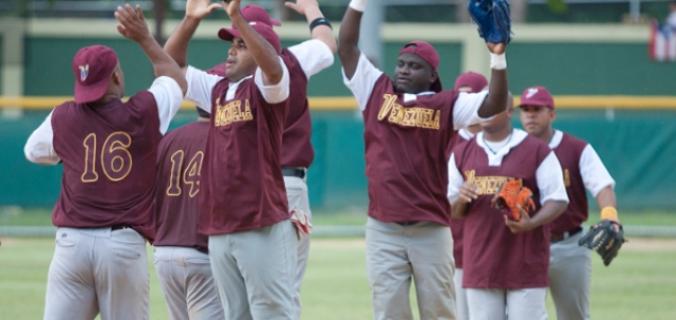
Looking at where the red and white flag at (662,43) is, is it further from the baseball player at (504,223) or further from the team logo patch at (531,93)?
the baseball player at (504,223)

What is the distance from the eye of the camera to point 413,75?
28.2 ft

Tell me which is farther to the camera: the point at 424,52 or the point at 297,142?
the point at 297,142

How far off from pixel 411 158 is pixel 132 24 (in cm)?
210

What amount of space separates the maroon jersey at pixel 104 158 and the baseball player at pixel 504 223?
2.23 m

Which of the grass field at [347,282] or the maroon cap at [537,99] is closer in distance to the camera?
the maroon cap at [537,99]

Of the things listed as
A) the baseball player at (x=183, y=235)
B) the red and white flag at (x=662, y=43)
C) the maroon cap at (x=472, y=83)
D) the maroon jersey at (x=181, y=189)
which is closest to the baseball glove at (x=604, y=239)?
the maroon cap at (x=472, y=83)


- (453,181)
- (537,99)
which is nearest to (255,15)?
(453,181)

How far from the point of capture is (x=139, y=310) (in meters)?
7.27

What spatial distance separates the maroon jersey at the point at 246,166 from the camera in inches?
277

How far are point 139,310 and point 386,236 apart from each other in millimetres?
1872

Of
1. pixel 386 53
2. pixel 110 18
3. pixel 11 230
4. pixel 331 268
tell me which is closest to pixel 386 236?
pixel 331 268

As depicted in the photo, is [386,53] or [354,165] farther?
[386,53]

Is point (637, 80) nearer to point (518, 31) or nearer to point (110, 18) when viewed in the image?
point (518, 31)

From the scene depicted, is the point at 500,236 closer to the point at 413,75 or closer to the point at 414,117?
the point at 414,117
